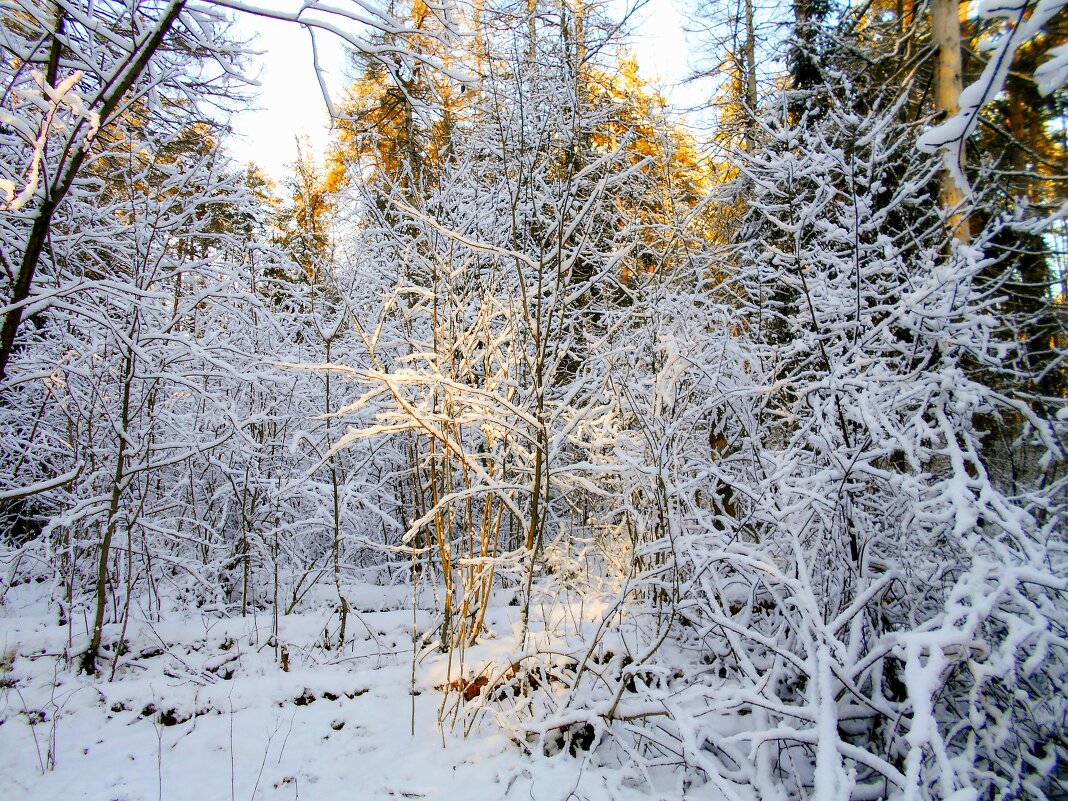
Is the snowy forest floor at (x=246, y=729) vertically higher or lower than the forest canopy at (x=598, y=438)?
lower

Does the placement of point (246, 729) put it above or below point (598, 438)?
below

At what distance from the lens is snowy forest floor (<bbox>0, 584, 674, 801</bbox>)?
2.54 m

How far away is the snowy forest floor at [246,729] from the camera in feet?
8.35

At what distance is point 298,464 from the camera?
21.4ft

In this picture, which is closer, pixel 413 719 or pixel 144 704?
pixel 413 719

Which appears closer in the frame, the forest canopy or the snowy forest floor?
the forest canopy

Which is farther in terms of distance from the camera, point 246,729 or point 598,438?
point 598,438

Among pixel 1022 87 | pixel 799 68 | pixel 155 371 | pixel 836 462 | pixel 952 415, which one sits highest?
pixel 799 68

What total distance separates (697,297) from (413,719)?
3923 mm

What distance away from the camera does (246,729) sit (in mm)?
2979

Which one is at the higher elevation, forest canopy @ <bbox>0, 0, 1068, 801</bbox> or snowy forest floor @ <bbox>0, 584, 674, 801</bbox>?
forest canopy @ <bbox>0, 0, 1068, 801</bbox>

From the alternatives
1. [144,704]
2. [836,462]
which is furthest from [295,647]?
[836,462]

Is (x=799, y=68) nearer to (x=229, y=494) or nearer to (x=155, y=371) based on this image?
(x=155, y=371)

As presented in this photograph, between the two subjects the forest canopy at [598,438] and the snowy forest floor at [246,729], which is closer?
the forest canopy at [598,438]
